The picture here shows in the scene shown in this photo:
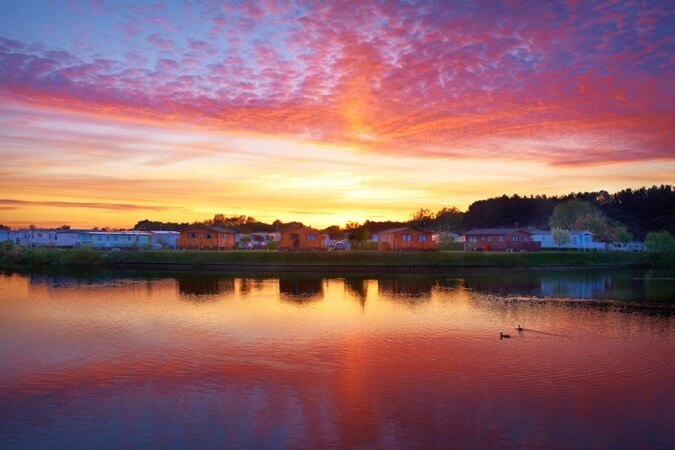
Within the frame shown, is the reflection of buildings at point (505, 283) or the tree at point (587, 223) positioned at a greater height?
the tree at point (587, 223)

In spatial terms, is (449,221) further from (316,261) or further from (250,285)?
(250,285)

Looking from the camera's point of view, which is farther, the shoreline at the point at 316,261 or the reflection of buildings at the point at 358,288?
the shoreline at the point at 316,261

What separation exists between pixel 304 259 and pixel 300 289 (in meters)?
18.9

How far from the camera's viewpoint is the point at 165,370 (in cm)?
1905

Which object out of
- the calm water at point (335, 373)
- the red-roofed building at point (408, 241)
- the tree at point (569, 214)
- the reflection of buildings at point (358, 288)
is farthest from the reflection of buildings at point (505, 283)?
the tree at point (569, 214)

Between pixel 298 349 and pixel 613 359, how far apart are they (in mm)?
11757

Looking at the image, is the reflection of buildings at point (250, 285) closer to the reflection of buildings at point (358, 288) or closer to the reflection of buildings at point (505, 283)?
the reflection of buildings at point (358, 288)

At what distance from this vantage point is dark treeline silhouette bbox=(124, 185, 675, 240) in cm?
11106

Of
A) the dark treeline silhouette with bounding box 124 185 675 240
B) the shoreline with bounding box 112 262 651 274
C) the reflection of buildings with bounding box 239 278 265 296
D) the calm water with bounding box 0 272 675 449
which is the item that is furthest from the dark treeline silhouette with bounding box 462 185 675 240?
the calm water with bounding box 0 272 675 449

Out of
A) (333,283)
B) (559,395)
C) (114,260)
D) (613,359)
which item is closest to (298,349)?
(559,395)

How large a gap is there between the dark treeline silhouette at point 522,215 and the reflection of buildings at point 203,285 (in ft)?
190

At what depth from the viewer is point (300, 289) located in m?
43.2

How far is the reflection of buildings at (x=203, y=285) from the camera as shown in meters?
40.5

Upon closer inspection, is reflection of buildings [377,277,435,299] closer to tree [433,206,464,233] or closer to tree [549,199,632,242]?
tree [549,199,632,242]
